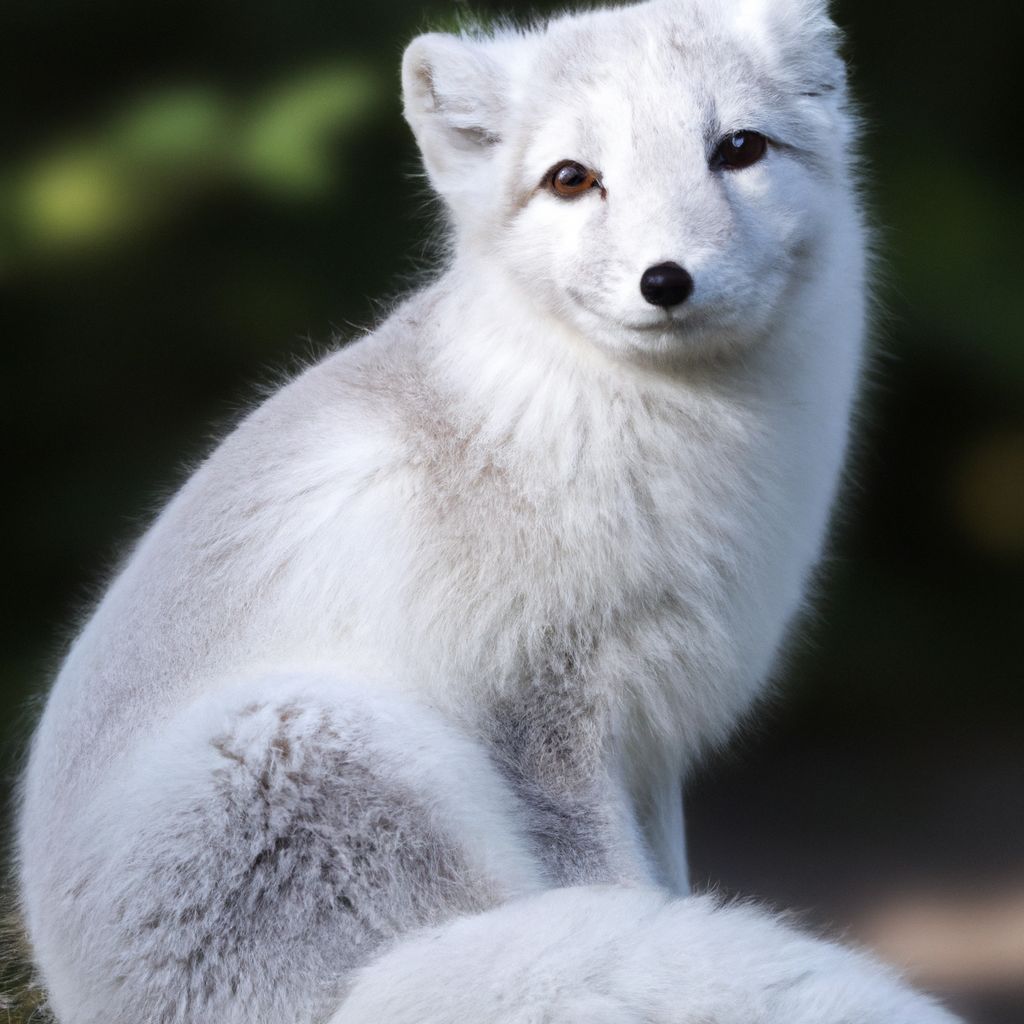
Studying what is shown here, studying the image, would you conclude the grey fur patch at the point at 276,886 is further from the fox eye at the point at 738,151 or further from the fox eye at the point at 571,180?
the fox eye at the point at 738,151

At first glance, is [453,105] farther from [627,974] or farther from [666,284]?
[627,974]

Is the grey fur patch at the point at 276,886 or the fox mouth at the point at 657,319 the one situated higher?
the fox mouth at the point at 657,319

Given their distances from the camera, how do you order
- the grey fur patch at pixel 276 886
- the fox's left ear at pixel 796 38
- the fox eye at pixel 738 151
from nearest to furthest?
1. the grey fur patch at pixel 276 886
2. the fox eye at pixel 738 151
3. the fox's left ear at pixel 796 38

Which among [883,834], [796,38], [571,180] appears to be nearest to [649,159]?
[571,180]

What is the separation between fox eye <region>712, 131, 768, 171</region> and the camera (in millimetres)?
2105

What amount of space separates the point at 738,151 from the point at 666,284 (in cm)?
32

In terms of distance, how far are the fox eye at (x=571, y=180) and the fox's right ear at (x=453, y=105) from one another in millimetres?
226

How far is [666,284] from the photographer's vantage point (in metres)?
1.94

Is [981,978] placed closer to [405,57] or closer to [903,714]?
[903,714]

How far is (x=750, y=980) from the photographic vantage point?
5.74 feet

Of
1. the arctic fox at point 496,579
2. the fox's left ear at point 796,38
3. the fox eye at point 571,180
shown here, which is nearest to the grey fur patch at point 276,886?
the arctic fox at point 496,579

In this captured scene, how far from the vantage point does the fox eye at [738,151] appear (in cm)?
211

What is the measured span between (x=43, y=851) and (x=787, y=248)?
1513 mm

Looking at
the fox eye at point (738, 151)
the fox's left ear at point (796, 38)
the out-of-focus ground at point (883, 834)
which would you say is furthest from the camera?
the out-of-focus ground at point (883, 834)
